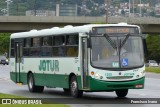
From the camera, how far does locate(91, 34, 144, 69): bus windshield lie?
20.2m

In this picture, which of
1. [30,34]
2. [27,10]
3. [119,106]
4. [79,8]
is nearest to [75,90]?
[119,106]

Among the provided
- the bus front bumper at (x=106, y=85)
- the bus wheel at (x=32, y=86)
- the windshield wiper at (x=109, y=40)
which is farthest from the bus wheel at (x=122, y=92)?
the bus wheel at (x=32, y=86)

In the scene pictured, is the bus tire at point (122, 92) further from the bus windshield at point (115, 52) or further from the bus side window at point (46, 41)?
the bus side window at point (46, 41)

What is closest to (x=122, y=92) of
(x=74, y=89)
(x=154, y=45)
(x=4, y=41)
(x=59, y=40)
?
(x=74, y=89)

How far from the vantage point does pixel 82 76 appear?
20609mm

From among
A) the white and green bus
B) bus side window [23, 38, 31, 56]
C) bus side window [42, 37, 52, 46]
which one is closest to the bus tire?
the white and green bus

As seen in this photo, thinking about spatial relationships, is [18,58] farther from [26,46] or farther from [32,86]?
[32,86]

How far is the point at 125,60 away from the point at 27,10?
110961 mm

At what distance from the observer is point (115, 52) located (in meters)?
20.3

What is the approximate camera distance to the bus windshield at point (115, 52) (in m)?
20.2

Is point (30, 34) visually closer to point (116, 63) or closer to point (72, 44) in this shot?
point (72, 44)

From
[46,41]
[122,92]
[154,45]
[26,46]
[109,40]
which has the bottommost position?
[154,45]


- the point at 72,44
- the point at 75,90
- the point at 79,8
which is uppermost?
the point at 72,44

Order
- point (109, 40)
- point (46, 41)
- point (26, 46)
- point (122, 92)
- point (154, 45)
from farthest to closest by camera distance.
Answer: point (154, 45)
point (26, 46)
point (46, 41)
point (122, 92)
point (109, 40)
